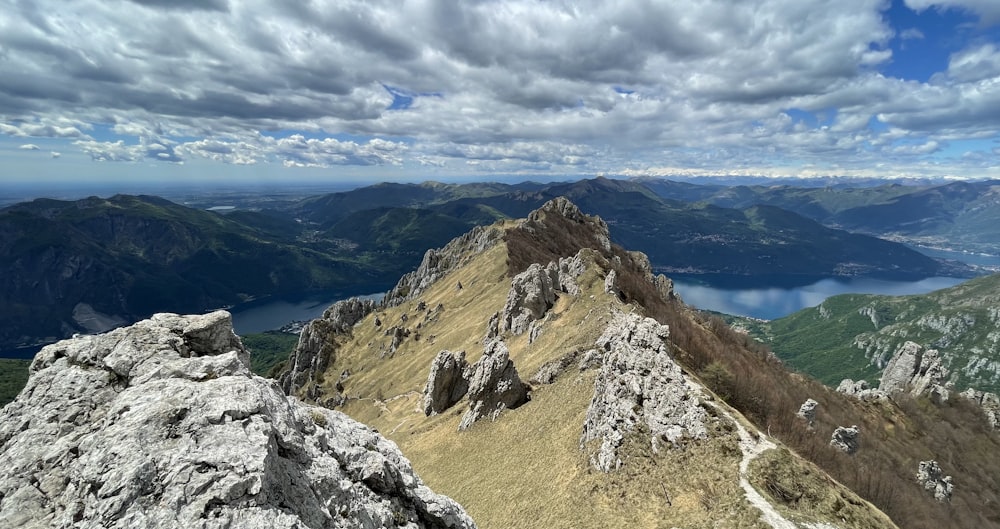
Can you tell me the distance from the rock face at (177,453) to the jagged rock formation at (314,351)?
127 metres

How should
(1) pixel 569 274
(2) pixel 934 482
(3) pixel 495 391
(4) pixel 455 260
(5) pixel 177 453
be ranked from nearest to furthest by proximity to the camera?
(5) pixel 177 453 → (3) pixel 495 391 → (2) pixel 934 482 → (1) pixel 569 274 → (4) pixel 455 260

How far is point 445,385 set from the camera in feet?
234

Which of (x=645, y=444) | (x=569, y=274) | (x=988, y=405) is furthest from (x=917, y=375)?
(x=645, y=444)

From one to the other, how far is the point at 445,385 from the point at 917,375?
14373cm

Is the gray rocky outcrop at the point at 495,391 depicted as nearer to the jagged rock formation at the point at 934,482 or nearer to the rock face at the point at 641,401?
Result: the rock face at the point at 641,401

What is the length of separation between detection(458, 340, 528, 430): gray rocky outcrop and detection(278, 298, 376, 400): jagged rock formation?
3626 inches

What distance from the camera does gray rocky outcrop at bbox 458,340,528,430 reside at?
57.3 metres

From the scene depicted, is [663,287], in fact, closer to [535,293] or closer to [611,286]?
[535,293]

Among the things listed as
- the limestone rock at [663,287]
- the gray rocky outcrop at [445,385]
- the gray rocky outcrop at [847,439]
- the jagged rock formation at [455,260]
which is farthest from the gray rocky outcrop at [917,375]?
the jagged rock formation at [455,260]

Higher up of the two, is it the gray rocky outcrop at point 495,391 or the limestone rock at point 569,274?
the limestone rock at point 569,274

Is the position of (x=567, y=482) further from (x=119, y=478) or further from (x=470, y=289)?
(x=470, y=289)

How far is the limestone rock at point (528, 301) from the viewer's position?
283 ft

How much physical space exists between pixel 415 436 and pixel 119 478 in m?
56.3

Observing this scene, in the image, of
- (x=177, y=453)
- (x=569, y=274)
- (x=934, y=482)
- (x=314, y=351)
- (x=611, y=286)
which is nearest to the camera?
(x=177, y=453)
